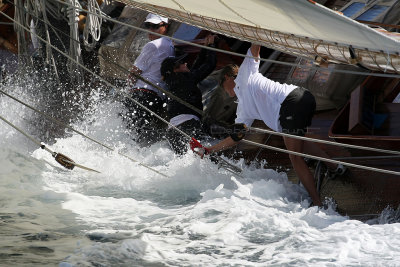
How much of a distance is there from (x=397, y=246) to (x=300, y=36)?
139cm

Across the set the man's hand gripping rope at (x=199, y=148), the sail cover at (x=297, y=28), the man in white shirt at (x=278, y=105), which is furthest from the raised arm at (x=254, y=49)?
the man's hand gripping rope at (x=199, y=148)

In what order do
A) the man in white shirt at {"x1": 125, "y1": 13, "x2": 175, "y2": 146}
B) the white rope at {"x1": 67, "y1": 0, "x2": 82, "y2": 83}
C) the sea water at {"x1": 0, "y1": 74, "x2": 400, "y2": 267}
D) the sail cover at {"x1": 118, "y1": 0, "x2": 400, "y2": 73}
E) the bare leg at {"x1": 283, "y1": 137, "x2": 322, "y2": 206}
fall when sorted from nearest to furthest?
1. the sail cover at {"x1": 118, "y1": 0, "x2": 400, "y2": 73}
2. the sea water at {"x1": 0, "y1": 74, "x2": 400, "y2": 267}
3. the bare leg at {"x1": 283, "y1": 137, "x2": 322, "y2": 206}
4. the white rope at {"x1": 67, "y1": 0, "x2": 82, "y2": 83}
5. the man in white shirt at {"x1": 125, "y1": 13, "x2": 175, "y2": 146}

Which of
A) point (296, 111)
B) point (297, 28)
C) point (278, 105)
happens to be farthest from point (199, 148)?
point (297, 28)

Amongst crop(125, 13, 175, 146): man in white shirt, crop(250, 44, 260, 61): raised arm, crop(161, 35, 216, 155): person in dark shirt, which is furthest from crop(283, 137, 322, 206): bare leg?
crop(125, 13, 175, 146): man in white shirt

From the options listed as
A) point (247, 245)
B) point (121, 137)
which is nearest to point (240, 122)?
point (247, 245)

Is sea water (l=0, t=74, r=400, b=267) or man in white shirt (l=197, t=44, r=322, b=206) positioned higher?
man in white shirt (l=197, t=44, r=322, b=206)

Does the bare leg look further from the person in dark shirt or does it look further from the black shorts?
the person in dark shirt

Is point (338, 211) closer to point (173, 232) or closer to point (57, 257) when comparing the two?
point (173, 232)

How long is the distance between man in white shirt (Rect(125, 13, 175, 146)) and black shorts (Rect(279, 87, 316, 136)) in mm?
1995

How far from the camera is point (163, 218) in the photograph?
570 cm

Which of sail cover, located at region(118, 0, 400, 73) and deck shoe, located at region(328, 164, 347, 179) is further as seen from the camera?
deck shoe, located at region(328, 164, 347, 179)

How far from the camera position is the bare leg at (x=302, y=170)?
5.49 metres

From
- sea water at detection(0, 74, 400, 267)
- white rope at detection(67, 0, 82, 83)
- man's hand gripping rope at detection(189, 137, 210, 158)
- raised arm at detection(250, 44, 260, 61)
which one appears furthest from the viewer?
white rope at detection(67, 0, 82, 83)

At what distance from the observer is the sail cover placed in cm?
411
